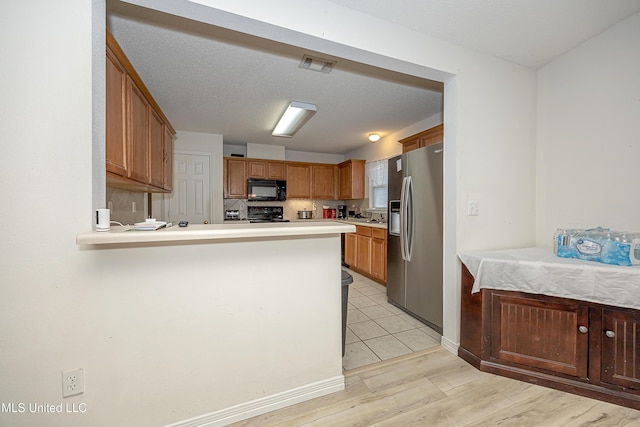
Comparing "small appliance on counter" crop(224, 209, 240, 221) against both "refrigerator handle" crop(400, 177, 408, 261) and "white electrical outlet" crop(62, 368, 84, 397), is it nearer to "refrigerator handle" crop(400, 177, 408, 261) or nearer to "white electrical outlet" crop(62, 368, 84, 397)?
"refrigerator handle" crop(400, 177, 408, 261)

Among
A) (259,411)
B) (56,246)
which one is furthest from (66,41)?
(259,411)

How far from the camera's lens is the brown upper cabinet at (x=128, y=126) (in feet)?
5.27

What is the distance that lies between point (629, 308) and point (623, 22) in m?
2.05

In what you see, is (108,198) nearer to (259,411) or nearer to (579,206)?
(259,411)

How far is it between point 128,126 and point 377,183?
4.18 m

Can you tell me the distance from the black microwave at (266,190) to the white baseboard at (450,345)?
401 cm

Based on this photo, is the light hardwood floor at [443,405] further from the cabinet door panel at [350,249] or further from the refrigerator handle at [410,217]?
the cabinet door panel at [350,249]

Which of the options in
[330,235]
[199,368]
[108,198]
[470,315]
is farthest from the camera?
[108,198]

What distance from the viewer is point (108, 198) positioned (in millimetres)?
2371

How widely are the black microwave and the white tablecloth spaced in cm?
401

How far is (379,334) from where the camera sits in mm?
2436

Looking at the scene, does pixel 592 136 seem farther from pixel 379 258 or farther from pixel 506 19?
pixel 379 258

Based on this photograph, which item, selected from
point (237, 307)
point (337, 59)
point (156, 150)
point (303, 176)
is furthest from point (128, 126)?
point (303, 176)

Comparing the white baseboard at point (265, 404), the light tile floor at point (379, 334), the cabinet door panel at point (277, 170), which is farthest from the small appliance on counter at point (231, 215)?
the white baseboard at point (265, 404)
